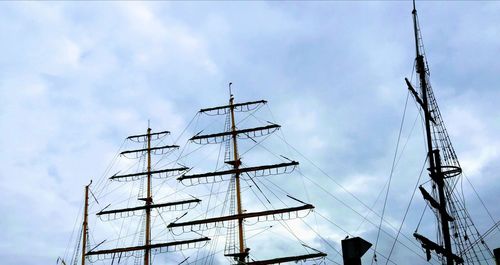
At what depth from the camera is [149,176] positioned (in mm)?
59125

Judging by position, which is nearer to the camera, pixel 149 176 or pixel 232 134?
pixel 232 134

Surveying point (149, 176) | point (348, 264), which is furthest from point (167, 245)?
point (348, 264)

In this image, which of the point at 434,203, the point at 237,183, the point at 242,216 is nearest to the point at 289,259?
the point at 242,216

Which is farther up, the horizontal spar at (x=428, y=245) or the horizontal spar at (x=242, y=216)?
the horizontal spar at (x=242, y=216)

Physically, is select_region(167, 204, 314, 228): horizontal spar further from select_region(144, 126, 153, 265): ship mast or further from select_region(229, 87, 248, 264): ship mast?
select_region(144, 126, 153, 265): ship mast

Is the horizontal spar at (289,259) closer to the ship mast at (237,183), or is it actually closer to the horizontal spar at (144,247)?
the ship mast at (237,183)

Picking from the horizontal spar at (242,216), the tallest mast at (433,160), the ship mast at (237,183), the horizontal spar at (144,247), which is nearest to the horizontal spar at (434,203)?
the tallest mast at (433,160)

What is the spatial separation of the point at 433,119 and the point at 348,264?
28912 millimetres

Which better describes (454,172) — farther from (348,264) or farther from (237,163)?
(348,264)

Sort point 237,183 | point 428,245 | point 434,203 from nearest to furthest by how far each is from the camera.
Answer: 1. point 428,245
2. point 434,203
3. point 237,183

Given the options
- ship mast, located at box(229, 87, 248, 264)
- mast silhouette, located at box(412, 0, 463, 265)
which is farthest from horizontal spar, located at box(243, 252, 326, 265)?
mast silhouette, located at box(412, 0, 463, 265)

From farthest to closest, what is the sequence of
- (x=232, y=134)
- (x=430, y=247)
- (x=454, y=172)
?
(x=232, y=134) < (x=454, y=172) < (x=430, y=247)

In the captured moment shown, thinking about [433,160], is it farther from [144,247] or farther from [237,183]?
[144,247]

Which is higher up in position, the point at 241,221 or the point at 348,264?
the point at 241,221
